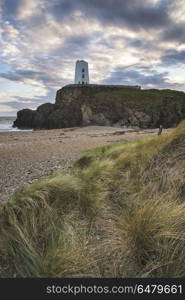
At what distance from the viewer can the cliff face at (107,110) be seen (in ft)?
127

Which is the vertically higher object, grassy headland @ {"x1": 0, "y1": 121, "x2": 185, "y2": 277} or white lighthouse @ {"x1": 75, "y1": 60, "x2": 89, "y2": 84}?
white lighthouse @ {"x1": 75, "y1": 60, "x2": 89, "y2": 84}

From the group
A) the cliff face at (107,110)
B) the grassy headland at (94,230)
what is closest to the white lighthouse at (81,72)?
the cliff face at (107,110)

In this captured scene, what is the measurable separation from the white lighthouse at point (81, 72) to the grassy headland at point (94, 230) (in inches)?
2423

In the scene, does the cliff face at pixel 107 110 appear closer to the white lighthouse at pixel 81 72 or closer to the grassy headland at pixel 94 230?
the white lighthouse at pixel 81 72

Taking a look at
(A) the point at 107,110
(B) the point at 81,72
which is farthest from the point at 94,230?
(B) the point at 81,72

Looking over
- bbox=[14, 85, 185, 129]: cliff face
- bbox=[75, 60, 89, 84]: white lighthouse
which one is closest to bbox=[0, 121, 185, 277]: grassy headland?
bbox=[14, 85, 185, 129]: cliff face

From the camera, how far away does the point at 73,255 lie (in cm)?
189

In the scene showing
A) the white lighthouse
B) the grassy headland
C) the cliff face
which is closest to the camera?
the grassy headland

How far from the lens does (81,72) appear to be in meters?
62.3

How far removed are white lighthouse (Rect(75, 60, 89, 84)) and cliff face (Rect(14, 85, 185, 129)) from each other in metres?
18.2

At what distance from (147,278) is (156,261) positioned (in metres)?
0.21

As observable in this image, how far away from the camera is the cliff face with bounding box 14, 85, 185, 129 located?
38719mm

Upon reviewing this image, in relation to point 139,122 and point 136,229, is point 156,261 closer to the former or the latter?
point 136,229

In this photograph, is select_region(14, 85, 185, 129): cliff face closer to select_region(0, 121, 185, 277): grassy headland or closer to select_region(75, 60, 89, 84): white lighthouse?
select_region(75, 60, 89, 84): white lighthouse
